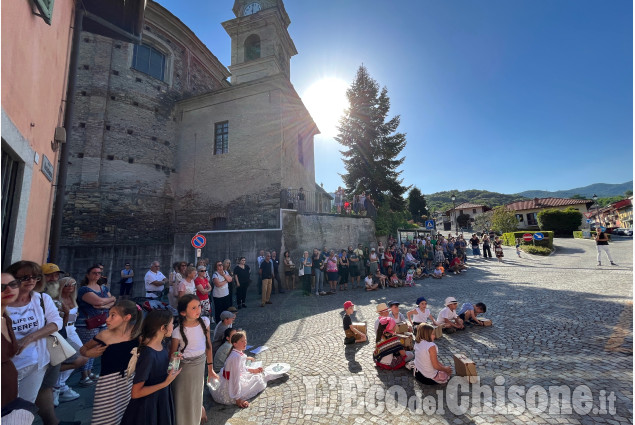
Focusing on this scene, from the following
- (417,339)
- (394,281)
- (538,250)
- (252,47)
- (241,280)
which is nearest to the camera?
(417,339)

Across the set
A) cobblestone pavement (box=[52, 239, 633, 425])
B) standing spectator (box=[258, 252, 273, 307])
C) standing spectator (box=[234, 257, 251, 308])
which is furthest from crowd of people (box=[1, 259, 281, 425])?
standing spectator (box=[258, 252, 273, 307])

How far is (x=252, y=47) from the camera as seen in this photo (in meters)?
20.5

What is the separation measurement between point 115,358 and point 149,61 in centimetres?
1970

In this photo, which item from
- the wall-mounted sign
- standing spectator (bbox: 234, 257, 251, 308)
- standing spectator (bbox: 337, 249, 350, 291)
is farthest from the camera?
standing spectator (bbox: 337, 249, 350, 291)

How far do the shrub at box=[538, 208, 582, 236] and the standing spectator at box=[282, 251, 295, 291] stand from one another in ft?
120

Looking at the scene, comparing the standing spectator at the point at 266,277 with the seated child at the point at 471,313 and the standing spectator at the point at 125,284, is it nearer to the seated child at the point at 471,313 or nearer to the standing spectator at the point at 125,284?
the standing spectator at the point at 125,284

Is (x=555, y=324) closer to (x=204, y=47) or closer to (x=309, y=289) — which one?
(x=309, y=289)

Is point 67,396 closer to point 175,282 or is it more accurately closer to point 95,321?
point 95,321

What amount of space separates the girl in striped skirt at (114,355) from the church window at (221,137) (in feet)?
51.2

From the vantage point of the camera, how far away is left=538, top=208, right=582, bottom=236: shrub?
3297 cm

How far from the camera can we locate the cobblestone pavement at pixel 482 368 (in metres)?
3.26

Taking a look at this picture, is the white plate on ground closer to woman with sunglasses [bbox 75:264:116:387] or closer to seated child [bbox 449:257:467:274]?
woman with sunglasses [bbox 75:264:116:387]

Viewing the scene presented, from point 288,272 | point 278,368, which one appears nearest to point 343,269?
point 288,272

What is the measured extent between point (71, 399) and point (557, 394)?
257 inches
